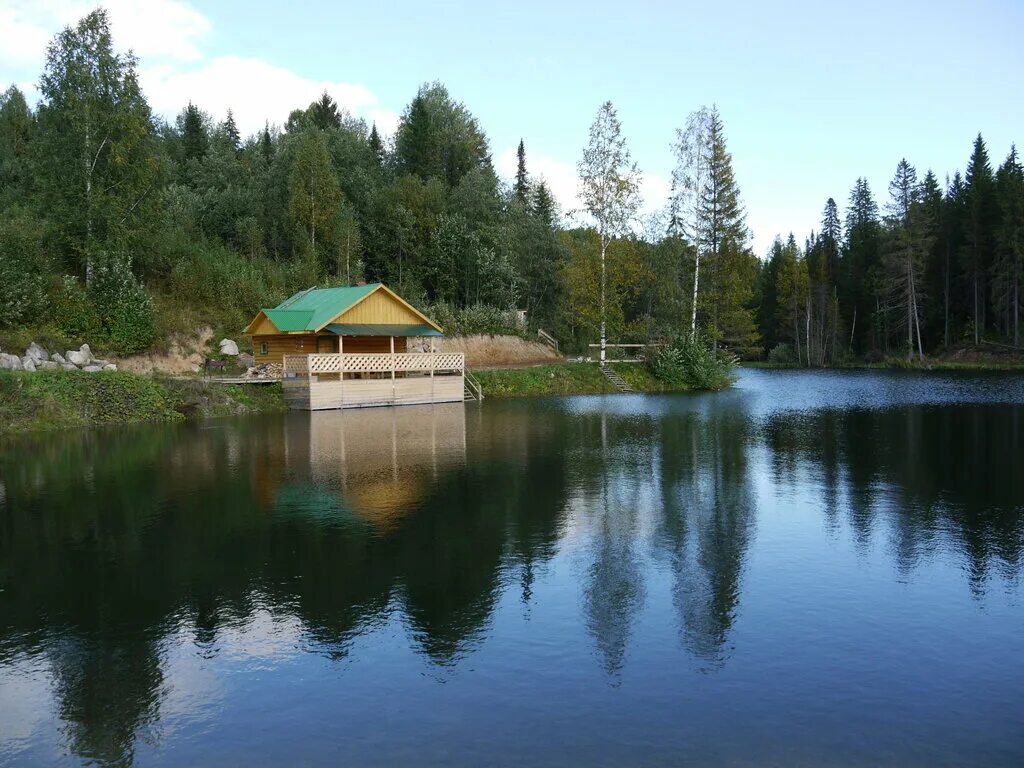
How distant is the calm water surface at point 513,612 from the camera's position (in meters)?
6.84

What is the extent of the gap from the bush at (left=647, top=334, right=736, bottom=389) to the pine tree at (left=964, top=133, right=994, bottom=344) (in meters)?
35.1

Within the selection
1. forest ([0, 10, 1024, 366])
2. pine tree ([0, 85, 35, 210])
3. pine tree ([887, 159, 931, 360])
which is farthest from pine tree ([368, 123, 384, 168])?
pine tree ([887, 159, 931, 360])

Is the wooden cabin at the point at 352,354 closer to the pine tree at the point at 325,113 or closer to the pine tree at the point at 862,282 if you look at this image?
the pine tree at the point at 325,113

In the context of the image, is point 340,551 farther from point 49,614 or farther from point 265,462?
point 265,462

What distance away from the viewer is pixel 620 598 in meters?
10.2

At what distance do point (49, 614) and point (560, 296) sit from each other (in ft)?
170

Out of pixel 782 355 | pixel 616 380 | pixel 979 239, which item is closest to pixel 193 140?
pixel 616 380

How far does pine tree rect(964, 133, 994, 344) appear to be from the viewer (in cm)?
6775

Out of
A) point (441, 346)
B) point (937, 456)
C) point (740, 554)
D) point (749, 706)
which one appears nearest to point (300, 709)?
point (749, 706)

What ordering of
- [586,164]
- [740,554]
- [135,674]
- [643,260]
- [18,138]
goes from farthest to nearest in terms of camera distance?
[18,138], [643,260], [586,164], [740,554], [135,674]

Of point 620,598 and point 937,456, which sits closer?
point 620,598

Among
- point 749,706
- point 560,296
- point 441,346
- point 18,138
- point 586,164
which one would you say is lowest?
point 749,706

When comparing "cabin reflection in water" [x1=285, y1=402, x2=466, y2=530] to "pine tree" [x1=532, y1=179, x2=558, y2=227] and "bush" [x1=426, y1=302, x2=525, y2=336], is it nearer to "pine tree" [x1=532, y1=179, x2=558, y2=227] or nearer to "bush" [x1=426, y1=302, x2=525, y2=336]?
"bush" [x1=426, y1=302, x2=525, y2=336]

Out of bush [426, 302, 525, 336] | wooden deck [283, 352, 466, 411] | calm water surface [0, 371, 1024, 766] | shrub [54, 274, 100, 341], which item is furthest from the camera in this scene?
bush [426, 302, 525, 336]
